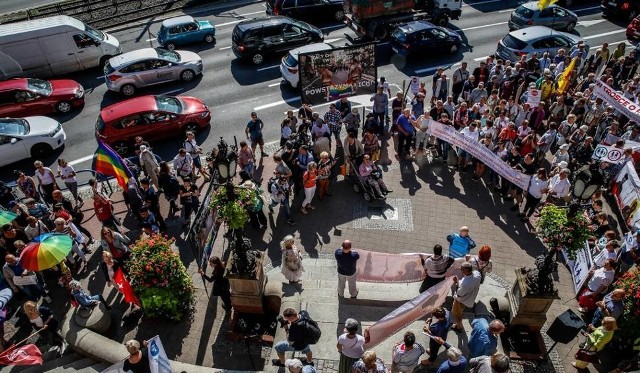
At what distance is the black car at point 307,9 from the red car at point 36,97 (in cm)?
1108

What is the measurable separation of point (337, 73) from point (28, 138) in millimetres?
10831

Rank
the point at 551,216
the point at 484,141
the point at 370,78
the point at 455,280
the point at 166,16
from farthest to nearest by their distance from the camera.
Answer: the point at 166,16 → the point at 370,78 → the point at 484,141 → the point at 455,280 → the point at 551,216

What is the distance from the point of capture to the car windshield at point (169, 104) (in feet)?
56.6

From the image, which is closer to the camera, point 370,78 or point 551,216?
point 551,216

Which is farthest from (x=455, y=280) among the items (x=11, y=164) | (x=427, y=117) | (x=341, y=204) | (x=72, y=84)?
(x=72, y=84)

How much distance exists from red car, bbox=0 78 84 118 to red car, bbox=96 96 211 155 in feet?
12.1

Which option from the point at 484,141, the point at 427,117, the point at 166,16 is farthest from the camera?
the point at 166,16

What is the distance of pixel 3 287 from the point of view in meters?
11.6

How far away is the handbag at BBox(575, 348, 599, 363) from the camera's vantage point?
9117mm

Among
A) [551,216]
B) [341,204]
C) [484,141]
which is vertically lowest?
[341,204]

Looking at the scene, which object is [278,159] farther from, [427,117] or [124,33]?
[124,33]

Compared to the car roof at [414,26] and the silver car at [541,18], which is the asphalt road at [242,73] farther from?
the car roof at [414,26]

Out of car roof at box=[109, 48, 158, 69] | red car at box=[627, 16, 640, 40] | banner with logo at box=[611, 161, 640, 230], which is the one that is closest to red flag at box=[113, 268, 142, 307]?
banner with logo at box=[611, 161, 640, 230]

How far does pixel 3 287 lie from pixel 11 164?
7.10m
